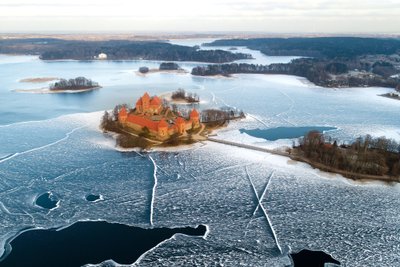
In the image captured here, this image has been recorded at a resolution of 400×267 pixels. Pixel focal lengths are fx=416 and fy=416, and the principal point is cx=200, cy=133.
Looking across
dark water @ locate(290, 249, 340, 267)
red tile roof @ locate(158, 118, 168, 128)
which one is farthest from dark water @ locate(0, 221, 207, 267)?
red tile roof @ locate(158, 118, 168, 128)

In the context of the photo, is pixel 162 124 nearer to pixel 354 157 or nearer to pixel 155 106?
pixel 155 106

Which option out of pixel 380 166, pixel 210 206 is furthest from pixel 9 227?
pixel 380 166

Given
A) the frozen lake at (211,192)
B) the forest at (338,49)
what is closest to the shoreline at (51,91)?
the frozen lake at (211,192)

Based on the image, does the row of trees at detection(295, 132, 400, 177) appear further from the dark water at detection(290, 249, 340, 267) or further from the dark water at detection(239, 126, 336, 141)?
the dark water at detection(290, 249, 340, 267)

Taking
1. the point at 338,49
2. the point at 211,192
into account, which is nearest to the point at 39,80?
the point at 211,192

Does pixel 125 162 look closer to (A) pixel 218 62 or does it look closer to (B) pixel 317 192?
(B) pixel 317 192

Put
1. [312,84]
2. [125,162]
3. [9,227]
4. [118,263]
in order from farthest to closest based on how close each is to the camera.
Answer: [312,84] < [125,162] < [9,227] < [118,263]

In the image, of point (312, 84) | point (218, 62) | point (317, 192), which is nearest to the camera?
point (317, 192)

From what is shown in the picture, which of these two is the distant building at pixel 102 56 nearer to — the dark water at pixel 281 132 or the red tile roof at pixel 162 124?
the red tile roof at pixel 162 124
